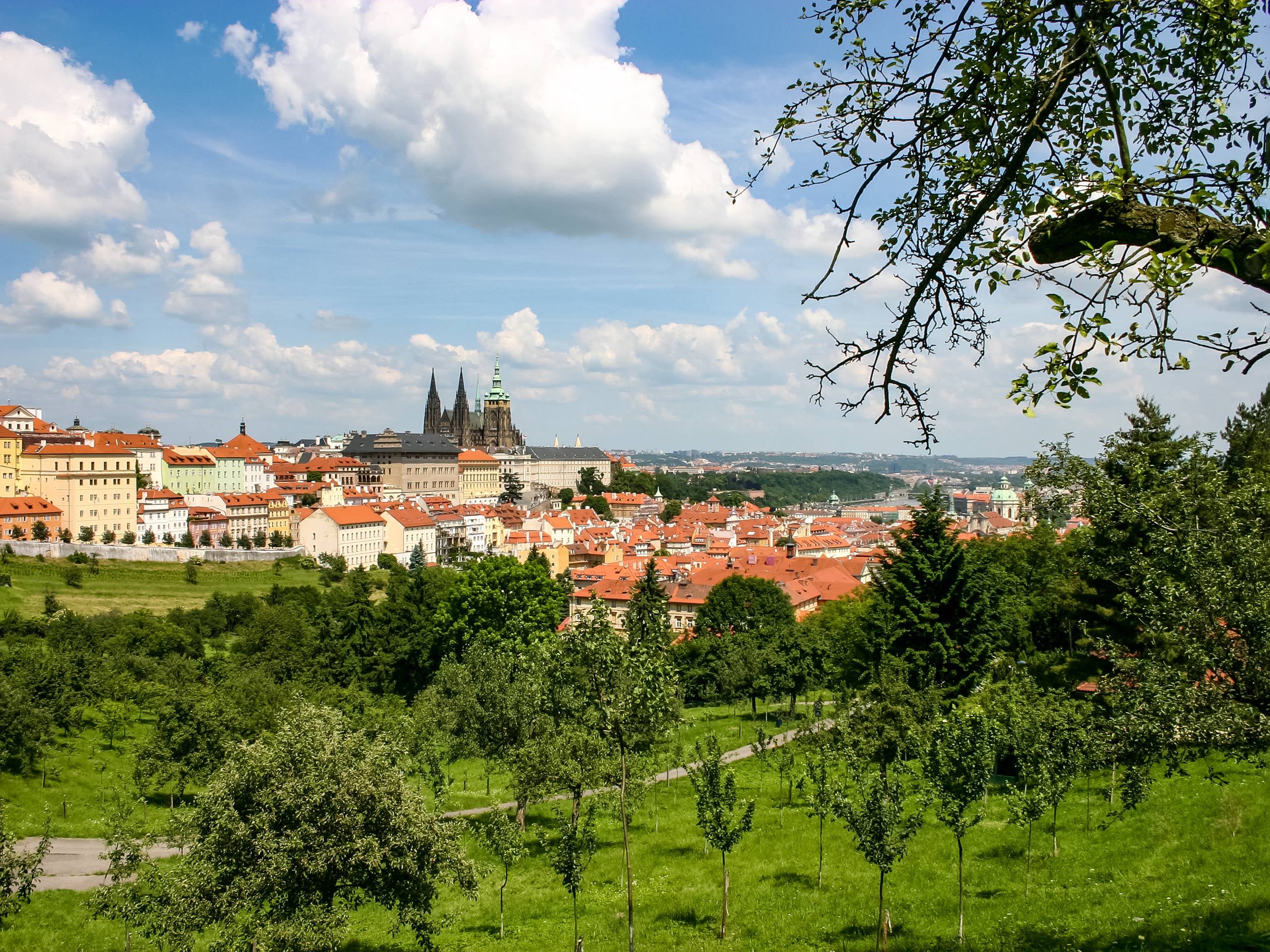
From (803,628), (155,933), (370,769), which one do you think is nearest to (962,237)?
(370,769)

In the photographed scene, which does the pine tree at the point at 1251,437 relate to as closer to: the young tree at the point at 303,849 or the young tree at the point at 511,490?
the young tree at the point at 303,849

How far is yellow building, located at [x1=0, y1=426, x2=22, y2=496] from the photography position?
77.5 m

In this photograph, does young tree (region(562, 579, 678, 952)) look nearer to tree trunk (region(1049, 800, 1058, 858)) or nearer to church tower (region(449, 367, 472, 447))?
tree trunk (region(1049, 800, 1058, 858))

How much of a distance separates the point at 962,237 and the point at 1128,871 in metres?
13.2

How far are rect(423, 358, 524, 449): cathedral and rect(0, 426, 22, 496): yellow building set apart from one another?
93.9 meters

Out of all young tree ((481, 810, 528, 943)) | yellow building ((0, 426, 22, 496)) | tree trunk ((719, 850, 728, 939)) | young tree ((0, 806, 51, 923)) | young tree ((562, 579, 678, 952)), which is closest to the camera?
young tree ((562, 579, 678, 952))

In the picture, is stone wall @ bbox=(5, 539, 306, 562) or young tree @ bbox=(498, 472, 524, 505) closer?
stone wall @ bbox=(5, 539, 306, 562)

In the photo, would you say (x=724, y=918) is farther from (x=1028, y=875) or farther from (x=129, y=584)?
(x=129, y=584)

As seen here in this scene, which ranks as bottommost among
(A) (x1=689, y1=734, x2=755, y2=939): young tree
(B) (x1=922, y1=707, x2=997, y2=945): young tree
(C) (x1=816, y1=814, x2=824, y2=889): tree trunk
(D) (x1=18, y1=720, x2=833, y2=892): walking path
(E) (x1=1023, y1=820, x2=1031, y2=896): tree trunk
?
(D) (x1=18, y1=720, x2=833, y2=892): walking path

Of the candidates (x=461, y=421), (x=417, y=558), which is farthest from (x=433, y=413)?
(x=417, y=558)

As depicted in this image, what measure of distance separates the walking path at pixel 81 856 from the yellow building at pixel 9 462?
67118 mm

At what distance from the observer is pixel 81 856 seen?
892 inches

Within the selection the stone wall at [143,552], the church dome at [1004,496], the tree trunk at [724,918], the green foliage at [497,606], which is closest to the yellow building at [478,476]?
the stone wall at [143,552]

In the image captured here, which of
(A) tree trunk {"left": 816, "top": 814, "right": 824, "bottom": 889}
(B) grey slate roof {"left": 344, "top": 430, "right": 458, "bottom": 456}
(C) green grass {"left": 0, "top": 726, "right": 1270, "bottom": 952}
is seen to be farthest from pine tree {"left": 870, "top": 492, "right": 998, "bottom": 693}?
(B) grey slate roof {"left": 344, "top": 430, "right": 458, "bottom": 456}
